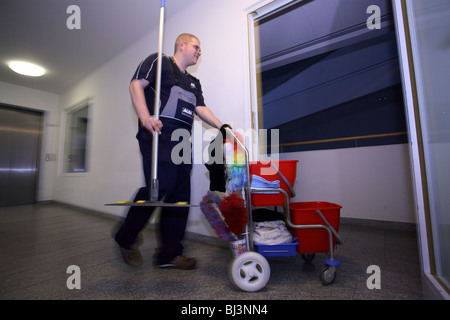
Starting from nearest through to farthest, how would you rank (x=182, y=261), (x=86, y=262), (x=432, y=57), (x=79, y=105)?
Result: (x=432, y=57) < (x=182, y=261) < (x=86, y=262) < (x=79, y=105)

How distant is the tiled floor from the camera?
0.92 meters

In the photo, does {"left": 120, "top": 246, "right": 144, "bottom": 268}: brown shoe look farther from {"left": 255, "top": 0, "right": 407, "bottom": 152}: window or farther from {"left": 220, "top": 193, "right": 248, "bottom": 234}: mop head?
{"left": 255, "top": 0, "right": 407, "bottom": 152}: window

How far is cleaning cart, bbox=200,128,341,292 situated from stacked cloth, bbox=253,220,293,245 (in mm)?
22

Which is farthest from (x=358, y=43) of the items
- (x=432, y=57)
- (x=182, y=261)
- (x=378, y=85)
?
(x=182, y=261)

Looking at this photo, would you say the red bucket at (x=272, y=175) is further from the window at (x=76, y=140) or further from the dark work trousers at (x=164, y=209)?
the window at (x=76, y=140)

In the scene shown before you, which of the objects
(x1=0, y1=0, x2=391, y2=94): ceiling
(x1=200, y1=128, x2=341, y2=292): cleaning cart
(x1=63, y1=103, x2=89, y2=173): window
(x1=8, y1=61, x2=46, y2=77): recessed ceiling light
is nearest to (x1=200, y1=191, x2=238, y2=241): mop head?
(x1=200, y1=128, x2=341, y2=292): cleaning cart

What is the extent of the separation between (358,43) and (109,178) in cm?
385

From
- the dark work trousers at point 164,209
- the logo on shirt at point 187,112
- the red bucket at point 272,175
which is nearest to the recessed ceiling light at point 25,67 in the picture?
the dark work trousers at point 164,209

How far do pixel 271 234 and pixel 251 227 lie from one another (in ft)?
0.42

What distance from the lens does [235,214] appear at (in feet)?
3.06

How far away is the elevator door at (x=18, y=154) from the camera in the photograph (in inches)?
152

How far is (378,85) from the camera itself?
2508mm

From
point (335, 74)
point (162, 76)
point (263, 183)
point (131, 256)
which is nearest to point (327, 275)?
point (263, 183)
